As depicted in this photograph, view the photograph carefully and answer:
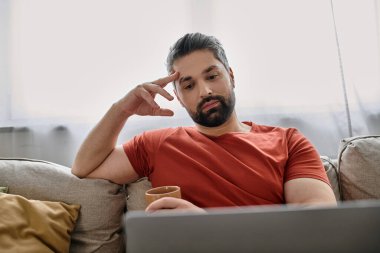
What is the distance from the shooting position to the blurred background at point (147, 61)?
164 cm

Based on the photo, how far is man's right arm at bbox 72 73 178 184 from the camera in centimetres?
124

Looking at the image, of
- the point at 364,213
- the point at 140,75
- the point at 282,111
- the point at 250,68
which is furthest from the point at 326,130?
the point at 364,213

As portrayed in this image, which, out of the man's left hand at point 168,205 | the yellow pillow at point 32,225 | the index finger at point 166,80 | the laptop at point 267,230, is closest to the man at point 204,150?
the index finger at point 166,80

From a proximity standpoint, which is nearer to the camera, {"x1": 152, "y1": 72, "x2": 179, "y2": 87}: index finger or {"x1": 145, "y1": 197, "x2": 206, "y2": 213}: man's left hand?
{"x1": 145, "y1": 197, "x2": 206, "y2": 213}: man's left hand

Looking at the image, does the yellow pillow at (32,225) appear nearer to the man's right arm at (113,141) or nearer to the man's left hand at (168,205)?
the man's right arm at (113,141)

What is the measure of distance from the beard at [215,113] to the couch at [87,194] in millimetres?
323

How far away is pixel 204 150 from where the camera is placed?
1225 mm

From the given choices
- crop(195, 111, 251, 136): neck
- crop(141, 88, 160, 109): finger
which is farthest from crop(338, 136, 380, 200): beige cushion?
crop(141, 88, 160, 109): finger

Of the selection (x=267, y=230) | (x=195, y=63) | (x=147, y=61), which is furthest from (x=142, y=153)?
(x=267, y=230)

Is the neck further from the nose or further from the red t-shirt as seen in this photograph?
the nose

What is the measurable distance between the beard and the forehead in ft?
0.39

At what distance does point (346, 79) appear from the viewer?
1617 mm

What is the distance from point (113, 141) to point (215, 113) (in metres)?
0.39

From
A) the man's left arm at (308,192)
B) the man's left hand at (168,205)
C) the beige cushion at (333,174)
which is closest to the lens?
the man's left hand at (168,205)
